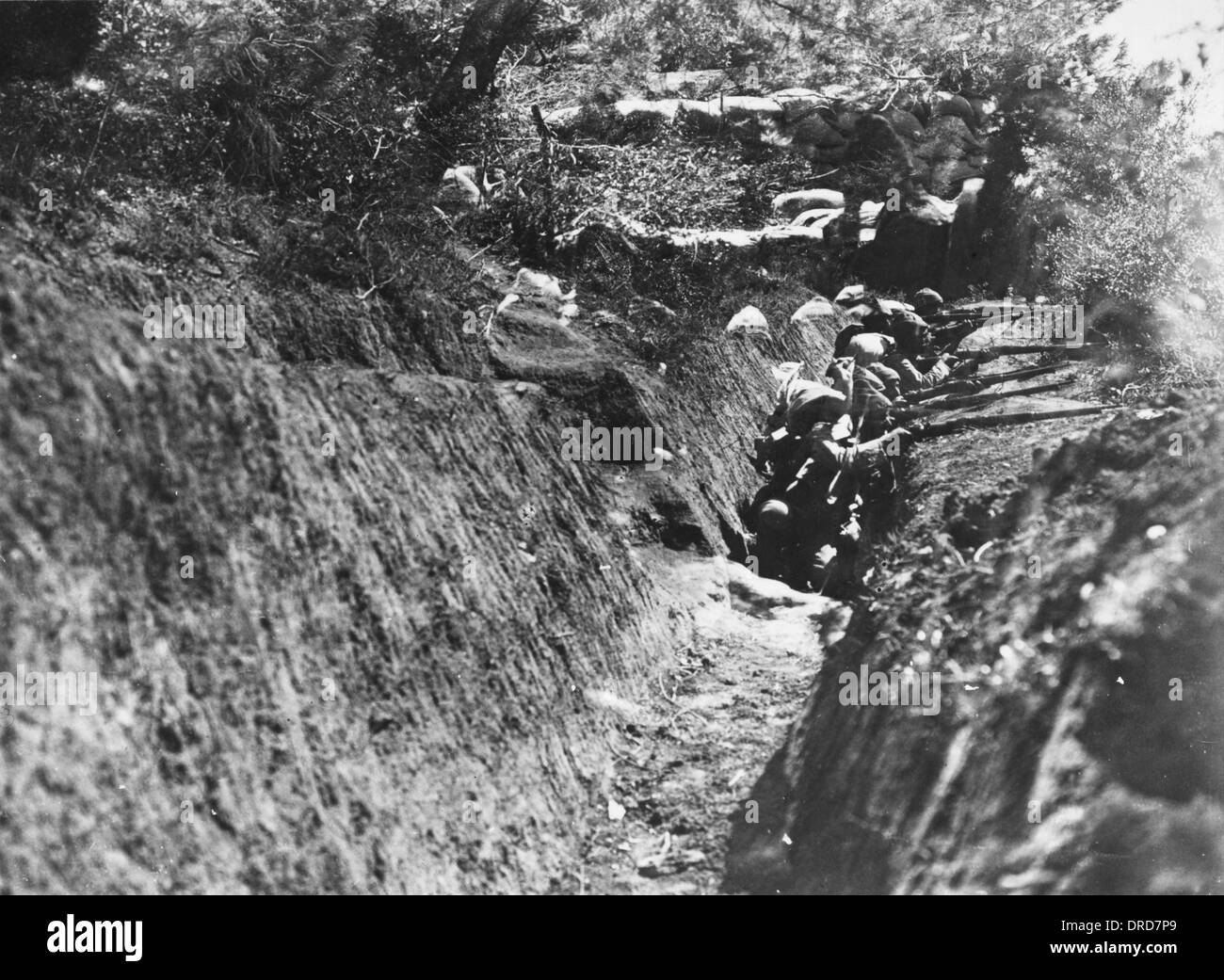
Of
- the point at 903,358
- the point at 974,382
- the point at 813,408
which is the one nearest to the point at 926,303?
the point at 903,358

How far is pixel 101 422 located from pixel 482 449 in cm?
238

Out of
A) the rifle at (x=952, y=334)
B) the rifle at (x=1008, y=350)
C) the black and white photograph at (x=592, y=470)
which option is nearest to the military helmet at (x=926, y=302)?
the black and white photograph at (x=592, y=470)

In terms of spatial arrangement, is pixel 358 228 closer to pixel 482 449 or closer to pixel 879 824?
pixel 482 449

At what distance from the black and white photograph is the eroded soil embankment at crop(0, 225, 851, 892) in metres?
0.02

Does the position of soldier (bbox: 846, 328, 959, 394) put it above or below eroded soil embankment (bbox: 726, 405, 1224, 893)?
above

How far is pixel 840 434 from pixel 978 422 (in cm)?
109

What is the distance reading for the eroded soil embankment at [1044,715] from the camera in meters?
4.52

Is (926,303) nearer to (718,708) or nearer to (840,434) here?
(840,434)

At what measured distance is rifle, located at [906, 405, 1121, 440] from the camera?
25.0ft

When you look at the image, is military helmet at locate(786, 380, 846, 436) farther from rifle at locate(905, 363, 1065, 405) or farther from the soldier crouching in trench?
rifle at locate(905, 363, 1065, 405)

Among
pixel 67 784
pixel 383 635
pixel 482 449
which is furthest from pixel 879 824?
pixel 67 784

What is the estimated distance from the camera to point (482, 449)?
6.43 m

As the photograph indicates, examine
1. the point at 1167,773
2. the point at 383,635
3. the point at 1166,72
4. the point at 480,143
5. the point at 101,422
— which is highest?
the point at 1166,72

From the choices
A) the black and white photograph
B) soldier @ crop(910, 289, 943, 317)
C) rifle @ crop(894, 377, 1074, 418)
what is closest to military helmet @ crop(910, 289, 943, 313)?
soldier @ crop(910, 289, 943, 317)
